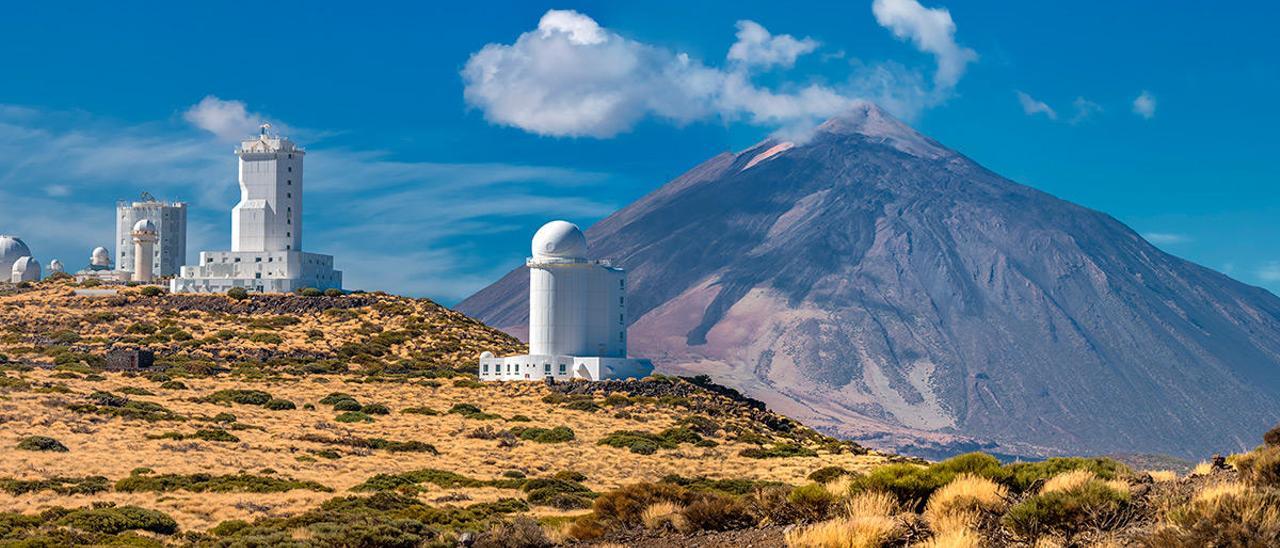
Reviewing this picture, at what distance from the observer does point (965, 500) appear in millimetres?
18594

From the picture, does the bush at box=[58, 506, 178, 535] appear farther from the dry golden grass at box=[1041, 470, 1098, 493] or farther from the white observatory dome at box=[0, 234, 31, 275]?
the white observatory dome at box=[0, 234, 31, 275]

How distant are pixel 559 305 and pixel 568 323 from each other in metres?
0.98

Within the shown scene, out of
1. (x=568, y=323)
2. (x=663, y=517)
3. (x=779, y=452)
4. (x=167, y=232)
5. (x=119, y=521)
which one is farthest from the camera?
(x=167, y=232)

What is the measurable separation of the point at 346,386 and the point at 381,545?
45.0 metres

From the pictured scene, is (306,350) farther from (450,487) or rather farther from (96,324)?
(450,487)

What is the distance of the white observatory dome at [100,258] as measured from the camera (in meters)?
119

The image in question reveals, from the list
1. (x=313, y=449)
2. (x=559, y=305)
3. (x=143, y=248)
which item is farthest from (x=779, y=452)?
(x=143, y=248)

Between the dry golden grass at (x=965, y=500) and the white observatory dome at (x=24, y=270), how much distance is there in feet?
342

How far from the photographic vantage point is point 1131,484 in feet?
65.4

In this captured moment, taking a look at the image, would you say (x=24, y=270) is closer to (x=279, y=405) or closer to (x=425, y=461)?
(x=279, y=405)

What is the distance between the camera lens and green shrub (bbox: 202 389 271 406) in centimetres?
6350

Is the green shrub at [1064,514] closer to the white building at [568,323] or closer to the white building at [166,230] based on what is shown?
the white building at [568,323]

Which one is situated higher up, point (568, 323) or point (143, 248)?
point (143, 248)

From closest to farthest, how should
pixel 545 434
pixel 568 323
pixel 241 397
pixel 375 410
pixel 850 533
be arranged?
pixel 850 533 < pixel 545 434 < pixel 375 410 < pixel 241 397 < pixel 568 323
